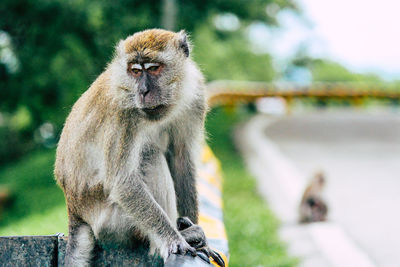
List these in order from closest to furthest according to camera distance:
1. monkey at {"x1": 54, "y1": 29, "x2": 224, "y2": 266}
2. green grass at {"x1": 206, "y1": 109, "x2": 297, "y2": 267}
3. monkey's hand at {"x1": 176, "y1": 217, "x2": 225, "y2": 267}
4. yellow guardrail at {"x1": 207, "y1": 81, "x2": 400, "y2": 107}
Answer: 1. monkey's hand at {"x1": 176, "y1": 217, "x2": 225, "y2": 267}
2. monkey at {"x1": 54, "y1": 29, "x2": 224, "y2": 266}
3. green grass at {"x1": 206, "y1": 109, "x2": 297, "y2": 267}
4. yellow guardrail at {"x1": 207, "y1": 81, "x2": 400, "y2": 107}

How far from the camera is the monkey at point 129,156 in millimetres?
3236

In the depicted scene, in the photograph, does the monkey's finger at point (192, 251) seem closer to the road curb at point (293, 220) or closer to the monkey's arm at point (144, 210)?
the monkey's arm at point (144, 210)

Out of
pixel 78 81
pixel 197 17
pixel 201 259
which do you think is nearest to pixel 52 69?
pixel 78 81

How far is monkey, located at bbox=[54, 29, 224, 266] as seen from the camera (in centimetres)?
324

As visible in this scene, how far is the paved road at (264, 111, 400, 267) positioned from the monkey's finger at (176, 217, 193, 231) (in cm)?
246

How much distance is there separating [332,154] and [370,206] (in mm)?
4804

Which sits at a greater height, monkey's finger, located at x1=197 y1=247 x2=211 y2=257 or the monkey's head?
the monkey's head

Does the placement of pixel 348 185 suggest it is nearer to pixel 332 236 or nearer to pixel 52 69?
pixel 332 236

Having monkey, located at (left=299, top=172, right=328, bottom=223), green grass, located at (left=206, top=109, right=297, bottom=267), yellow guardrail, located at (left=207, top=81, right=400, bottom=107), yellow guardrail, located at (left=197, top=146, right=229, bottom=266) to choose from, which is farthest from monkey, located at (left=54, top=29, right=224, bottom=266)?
yellow guardrail, located at (left=207, top=81, right=400, bottom=107)

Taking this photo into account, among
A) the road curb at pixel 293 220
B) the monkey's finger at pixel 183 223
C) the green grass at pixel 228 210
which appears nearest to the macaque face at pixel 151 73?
the monkey's finger at pixel 183 223

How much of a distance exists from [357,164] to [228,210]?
4.72 metres

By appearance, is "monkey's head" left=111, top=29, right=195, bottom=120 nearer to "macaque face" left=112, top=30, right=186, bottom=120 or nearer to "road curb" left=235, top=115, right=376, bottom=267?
"macaque face" left=112, top=30, right=186, bottom=120

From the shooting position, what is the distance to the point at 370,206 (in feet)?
24.3

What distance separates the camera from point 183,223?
3.53 metres
